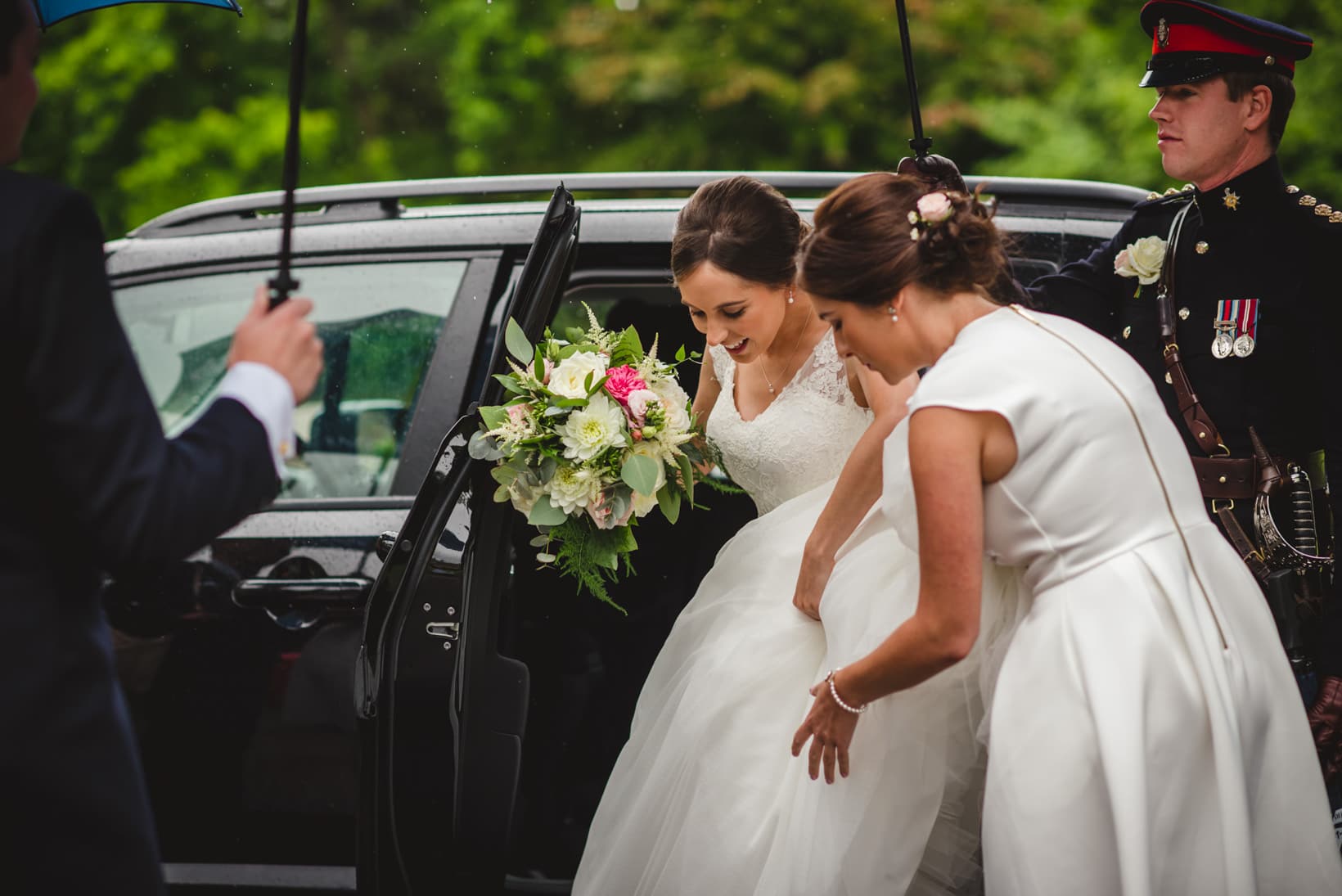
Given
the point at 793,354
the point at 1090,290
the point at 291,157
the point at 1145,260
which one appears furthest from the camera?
the point at 793,354

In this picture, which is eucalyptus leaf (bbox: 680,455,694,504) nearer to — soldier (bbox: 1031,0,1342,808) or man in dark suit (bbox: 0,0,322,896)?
soldier (bbox: 1031,0,1342,808)

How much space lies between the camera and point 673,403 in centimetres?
263

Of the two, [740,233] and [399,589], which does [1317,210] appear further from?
[399,589]

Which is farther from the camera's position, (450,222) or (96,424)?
(450,222)

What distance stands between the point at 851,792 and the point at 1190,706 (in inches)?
22.7

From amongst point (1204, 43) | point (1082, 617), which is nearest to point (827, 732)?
point (1082, 617)

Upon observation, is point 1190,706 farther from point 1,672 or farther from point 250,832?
point 250,832

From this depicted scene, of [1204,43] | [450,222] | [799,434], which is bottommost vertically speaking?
[799,434]

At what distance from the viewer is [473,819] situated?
2.48 m

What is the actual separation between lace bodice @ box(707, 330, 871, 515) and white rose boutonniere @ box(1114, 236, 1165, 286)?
0.65 m

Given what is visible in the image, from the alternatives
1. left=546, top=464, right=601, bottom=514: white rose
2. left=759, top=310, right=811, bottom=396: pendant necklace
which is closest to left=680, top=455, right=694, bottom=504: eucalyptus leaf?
left=546, top=464, right=601, bottom=514: white rose

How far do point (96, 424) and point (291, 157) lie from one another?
531mm

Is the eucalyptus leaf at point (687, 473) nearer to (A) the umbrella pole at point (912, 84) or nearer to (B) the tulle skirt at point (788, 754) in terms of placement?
(B) the tulle skirt at point (788, 754)

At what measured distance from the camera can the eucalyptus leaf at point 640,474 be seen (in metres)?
2.46
